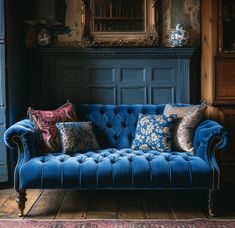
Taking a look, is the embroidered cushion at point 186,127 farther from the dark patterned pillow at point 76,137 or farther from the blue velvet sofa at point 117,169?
the dark patterned pillow at point 76,137

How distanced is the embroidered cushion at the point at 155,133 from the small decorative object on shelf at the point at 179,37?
0.89 metres

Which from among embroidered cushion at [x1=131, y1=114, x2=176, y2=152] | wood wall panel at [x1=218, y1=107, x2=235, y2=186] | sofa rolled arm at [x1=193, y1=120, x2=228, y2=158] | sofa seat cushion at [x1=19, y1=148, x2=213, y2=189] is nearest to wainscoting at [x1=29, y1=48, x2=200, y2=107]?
wood wall panel at [x1=218, y1=107, x2=235, y2=186]

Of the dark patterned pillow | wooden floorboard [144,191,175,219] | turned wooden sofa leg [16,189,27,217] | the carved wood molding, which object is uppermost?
the carved wood molding

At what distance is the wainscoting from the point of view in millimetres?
3867

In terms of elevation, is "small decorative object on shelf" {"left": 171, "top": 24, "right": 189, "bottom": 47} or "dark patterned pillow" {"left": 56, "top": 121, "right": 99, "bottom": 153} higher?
"small decorative object on shelf" {"left": 171, "top": 24, "right": 189, "bottom": 47}

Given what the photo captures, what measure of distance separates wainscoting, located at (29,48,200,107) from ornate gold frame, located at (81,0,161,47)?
153mm

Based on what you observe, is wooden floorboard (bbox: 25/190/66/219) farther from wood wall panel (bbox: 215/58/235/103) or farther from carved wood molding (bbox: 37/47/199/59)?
wood wall panel (bbox: 215/58/235/103)

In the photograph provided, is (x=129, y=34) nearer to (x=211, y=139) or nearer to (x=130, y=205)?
(x=211, y=139)

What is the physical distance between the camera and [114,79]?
12.8ft

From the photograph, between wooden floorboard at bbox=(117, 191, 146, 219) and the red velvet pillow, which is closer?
wooden floorboard at bbox=(117, 191, 146, 219)

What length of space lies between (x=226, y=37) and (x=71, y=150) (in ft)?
5.97

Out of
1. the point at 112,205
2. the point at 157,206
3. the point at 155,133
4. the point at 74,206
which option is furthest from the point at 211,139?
the point at 74,206

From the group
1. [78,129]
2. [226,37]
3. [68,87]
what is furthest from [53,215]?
[226,37]

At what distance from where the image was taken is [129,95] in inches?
153
